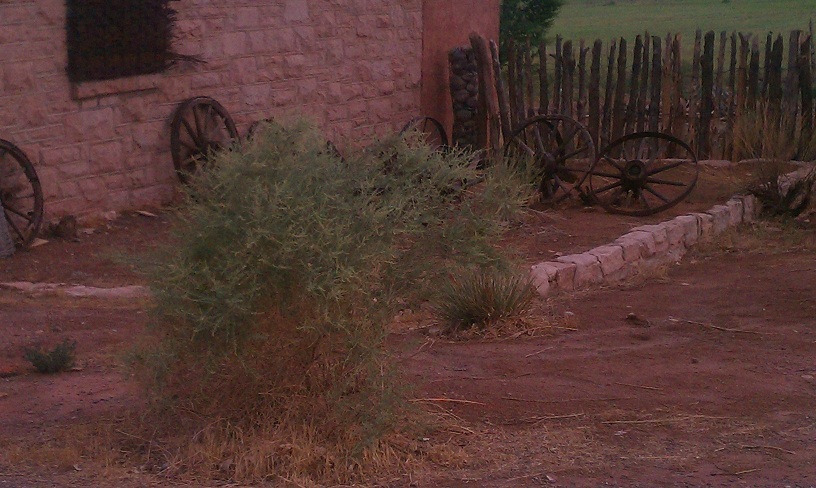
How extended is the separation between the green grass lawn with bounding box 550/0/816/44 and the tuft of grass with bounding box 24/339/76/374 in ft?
111

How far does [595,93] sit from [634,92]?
0.46m

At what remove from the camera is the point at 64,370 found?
5289 mm

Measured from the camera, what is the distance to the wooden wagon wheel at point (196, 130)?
9.66 meters

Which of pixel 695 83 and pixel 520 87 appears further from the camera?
pixel 520 87

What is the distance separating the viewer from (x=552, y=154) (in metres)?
10.1

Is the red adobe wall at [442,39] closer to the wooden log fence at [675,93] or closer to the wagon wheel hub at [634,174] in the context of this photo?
the wooden log fence at [675,93]

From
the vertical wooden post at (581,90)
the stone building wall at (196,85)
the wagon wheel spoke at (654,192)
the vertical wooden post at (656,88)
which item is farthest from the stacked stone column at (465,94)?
the wagon wheel spoke at (654,192)

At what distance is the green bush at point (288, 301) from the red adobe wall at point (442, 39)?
8.49m

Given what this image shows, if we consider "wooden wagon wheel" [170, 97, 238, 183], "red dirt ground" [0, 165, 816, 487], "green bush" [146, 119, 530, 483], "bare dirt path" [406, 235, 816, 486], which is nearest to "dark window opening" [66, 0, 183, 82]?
"wooden wagon wheel" [170, 97, 238, 183]

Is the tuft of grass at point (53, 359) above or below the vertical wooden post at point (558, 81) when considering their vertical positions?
below

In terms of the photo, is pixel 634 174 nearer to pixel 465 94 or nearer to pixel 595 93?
pixel 595 93

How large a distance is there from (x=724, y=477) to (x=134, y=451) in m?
2.22

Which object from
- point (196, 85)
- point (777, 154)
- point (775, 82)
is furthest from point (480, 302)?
point (775, 82)

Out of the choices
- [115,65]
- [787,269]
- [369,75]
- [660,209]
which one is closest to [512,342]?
[787,269]
